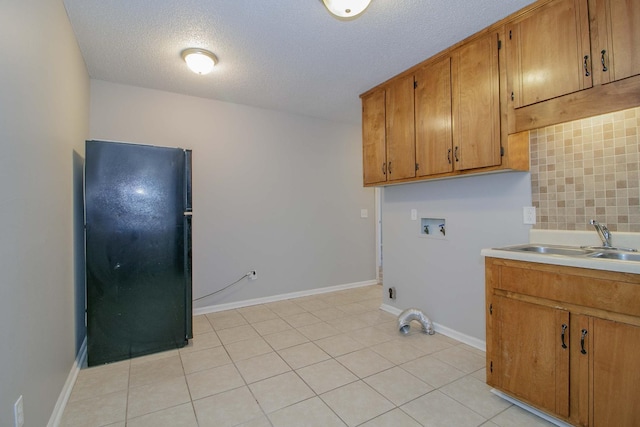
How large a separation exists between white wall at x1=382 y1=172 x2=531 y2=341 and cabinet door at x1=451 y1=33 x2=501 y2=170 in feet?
1.10

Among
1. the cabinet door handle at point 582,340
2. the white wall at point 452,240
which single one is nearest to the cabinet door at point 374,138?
the white wall at point 452,240

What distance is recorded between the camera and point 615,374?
140 cm

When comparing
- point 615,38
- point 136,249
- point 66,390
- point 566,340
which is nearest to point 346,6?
point 615,38

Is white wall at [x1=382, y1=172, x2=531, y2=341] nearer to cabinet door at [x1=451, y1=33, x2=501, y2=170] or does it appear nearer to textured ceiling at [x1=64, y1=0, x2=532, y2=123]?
cabinet door at [x1=451, y1=33, x2=501, y2=170]

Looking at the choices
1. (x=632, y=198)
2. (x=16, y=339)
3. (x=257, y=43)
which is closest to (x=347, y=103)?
(x=257, y=43)

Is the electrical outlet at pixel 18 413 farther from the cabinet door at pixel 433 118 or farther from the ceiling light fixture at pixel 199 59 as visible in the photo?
the cabinet door at pixel 433 118

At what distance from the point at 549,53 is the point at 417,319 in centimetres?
234

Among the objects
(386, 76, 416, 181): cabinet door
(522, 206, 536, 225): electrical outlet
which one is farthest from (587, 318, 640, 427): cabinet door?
(386, 76, 416, 181): cabinet door

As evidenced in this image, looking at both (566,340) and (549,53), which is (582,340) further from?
(549,53)

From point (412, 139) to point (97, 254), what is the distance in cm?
290

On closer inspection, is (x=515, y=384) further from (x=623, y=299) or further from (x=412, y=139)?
(x=412, y=139)

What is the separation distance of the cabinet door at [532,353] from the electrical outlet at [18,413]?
2438 millimetres

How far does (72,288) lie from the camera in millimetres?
2223

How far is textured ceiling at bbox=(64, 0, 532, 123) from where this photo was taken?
80.1 inches
